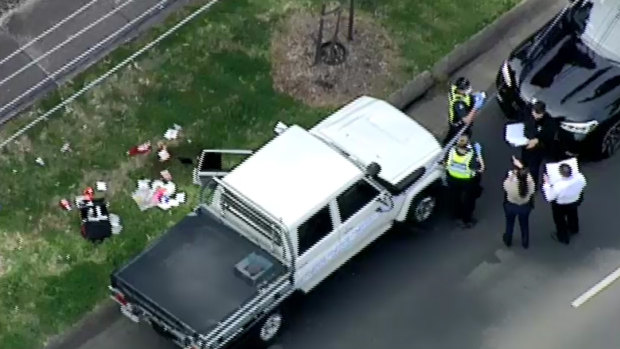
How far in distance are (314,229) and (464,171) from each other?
7.04 feet

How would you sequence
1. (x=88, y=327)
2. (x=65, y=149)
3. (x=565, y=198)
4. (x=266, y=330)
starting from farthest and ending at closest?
(x=65, y=149) < (x=565, y=198) < (x=88, y=327) < (x=266, y=330)

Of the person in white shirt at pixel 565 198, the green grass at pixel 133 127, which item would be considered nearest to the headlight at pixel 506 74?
the green grass at pixel 133 127

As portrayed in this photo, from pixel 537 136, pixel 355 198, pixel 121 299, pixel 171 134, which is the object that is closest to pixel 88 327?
pixel 121 299

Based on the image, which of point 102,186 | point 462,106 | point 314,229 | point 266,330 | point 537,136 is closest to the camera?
point 314,229

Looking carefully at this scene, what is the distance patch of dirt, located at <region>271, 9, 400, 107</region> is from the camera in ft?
59.2

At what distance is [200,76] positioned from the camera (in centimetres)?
1812

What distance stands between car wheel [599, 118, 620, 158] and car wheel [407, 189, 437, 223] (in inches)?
93.8

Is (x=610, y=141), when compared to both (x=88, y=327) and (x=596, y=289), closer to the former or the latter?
(x=596, y=289)

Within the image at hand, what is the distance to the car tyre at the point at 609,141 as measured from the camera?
55.3 feet

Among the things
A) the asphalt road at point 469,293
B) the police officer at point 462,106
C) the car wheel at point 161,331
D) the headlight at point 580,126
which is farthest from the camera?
the headlight at point 580,126

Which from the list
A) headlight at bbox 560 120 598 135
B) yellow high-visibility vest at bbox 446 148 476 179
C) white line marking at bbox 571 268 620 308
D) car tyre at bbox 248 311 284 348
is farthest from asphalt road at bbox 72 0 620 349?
yellow high-visibility vest at bbox 446 148 476 179

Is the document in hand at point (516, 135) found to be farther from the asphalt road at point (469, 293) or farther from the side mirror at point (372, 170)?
the side mirror at point (372, 170)

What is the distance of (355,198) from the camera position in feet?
49.8

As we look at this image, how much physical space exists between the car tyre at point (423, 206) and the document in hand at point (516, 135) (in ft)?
4.26
